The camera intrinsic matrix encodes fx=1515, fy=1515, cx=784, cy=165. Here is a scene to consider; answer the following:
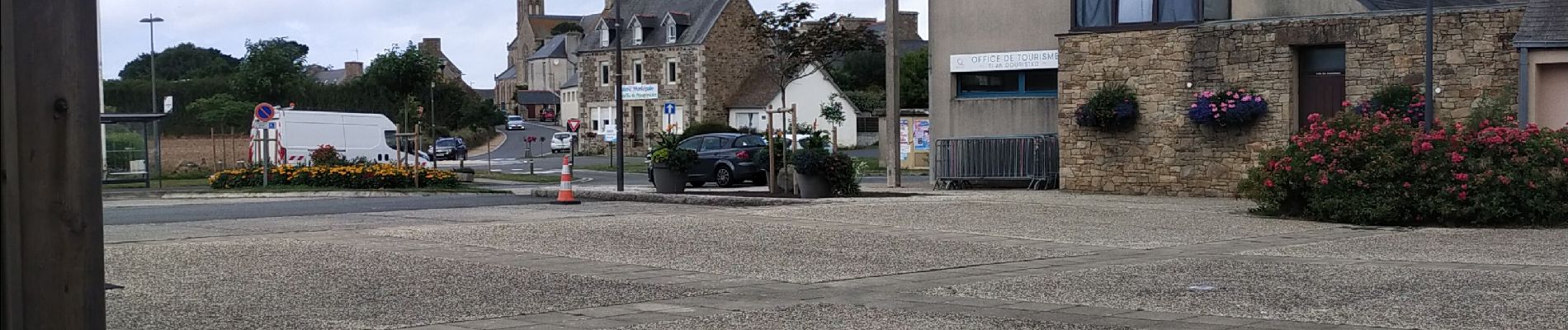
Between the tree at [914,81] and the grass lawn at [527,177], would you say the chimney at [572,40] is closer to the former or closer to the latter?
the tree at [914,81]

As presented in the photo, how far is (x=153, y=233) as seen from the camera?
15219 millimetres

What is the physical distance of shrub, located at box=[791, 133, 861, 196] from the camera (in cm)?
2283

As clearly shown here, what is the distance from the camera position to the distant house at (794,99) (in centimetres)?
6975

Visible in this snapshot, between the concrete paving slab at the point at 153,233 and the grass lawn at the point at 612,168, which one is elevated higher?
the grass lawn at the point at 612,168

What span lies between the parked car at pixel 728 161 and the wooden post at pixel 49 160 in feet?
86.2

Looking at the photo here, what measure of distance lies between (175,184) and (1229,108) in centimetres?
2384

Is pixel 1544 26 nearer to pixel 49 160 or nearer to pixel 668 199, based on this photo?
pixel 668 199

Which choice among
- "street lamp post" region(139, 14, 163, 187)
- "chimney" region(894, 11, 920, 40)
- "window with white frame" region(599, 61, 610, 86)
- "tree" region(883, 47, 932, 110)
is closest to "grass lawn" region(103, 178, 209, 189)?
"street lamp post" region(139, 14, 163, 187)

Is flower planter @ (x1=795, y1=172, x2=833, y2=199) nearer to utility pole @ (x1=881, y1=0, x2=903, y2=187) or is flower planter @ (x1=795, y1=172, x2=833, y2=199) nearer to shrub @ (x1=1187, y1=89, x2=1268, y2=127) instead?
utility pole @ (x1=881, y1=0, x2=903, y2=187)

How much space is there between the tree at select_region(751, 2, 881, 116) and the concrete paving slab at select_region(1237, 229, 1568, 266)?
49171 millimetres

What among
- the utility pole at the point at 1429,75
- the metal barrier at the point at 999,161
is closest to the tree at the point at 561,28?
the metal barrier at the point at 999,161

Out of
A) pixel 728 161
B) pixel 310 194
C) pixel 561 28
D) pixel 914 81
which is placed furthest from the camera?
pixel 561 28

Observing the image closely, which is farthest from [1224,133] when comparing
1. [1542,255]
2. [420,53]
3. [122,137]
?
[420,53]

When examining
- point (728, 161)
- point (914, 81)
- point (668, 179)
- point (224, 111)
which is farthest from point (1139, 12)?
point (914, 81)
